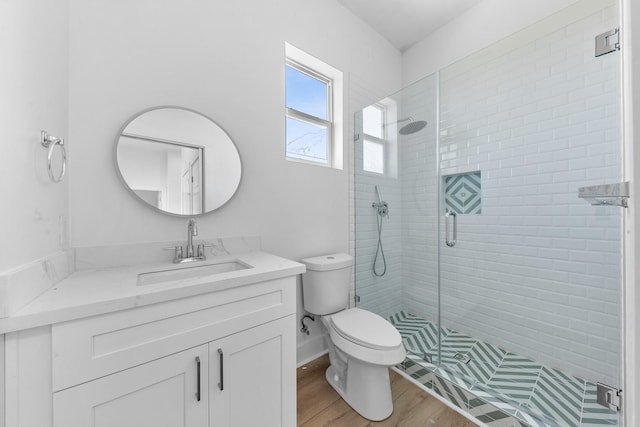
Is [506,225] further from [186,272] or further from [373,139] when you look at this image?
[186,272]

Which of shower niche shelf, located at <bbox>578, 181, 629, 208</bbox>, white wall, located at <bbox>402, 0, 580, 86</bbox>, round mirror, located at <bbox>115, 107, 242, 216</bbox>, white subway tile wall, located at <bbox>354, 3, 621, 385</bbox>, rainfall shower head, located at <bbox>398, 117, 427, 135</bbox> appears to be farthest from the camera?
rainfall shower head, located at <bbox>398, 117, 427, 135</bbox>

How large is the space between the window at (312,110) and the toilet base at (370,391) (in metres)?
1.42

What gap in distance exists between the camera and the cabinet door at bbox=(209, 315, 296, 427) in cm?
93

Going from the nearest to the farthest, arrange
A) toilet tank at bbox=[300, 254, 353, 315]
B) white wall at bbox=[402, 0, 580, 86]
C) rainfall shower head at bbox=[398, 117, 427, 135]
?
toilet tank at bbox=[300, 254, 353, 315]
white wall at bbox=[402, 0, 580, 86]
rainfall shower head at bbox=[398, 117, 427, 135]

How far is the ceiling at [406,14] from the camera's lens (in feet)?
6.79

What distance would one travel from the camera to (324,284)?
1701 mm

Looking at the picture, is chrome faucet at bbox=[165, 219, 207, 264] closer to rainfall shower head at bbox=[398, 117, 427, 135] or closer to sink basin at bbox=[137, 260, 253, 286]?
sink basin at bbox=[137, 260, 253, 286]

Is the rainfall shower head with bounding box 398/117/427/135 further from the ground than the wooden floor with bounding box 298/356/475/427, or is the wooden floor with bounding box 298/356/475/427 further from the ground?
the rainfall shower head with bounding box 398/117/427/135

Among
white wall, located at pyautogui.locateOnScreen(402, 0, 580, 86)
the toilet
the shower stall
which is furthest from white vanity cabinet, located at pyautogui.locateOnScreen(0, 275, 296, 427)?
white wall, located at pyautogui.locateOnScreen(402, 0, 580, 86)

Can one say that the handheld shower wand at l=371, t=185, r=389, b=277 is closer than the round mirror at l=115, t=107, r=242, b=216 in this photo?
No

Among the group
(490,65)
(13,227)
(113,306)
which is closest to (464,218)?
(490,65)

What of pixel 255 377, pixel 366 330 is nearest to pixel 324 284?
pixel 366 330

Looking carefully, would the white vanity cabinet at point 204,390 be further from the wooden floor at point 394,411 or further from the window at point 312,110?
the window at point 312,110

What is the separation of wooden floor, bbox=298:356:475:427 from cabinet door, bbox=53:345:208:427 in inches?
28.5
